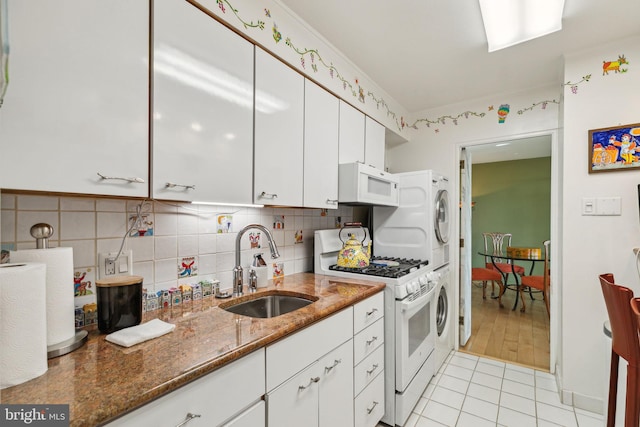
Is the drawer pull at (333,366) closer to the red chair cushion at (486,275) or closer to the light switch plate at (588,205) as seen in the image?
the light switch plate at (588,205)

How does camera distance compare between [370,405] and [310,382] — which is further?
[370,405]

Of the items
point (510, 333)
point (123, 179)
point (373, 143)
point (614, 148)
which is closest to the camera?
point (123, 179)

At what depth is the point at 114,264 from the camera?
1179mm

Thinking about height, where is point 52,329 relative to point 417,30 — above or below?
below

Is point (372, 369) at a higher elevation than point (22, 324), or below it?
below

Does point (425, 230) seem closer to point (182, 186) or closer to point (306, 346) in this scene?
point (306, 346)

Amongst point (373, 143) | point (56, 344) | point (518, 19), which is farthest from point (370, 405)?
point (518, 19)

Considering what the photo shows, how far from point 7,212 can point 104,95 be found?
518mm

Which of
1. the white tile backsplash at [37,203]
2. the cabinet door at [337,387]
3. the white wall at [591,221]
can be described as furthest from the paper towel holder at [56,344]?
the white wall at [591,221]

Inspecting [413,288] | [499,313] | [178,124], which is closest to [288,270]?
[413,288]

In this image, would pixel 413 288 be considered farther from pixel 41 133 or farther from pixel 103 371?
pixel 41 133

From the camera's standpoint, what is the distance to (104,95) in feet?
2.93

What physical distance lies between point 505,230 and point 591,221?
388cm

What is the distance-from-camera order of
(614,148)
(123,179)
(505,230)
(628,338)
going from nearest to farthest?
1. (123,179)
2. (628,338)
3. (614,148)
4. (505,230)
